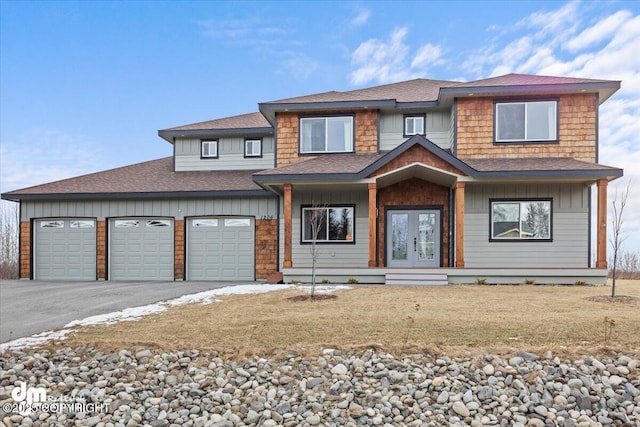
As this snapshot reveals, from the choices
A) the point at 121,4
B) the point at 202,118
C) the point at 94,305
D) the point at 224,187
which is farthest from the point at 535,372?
the point at 202,118

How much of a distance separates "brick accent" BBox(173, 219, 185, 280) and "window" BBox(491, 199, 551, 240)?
9.58 metres

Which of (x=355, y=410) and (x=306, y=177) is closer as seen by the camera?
(x=355, y=410)

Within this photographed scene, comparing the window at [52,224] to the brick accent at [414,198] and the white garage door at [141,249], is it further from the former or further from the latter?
the brick accent at [414,198]

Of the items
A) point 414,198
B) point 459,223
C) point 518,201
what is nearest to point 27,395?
point 459,223

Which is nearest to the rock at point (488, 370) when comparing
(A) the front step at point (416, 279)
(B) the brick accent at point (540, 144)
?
(A) the front step at point (416, 279)

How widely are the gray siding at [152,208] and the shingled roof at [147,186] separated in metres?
0.31

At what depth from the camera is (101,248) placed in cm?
1497

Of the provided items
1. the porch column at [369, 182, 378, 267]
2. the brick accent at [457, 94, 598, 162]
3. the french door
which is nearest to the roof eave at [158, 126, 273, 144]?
the porch column at [369, 182, 378, 267]

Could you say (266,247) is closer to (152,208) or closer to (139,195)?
(152,208)

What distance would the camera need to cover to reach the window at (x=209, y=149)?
646 inches

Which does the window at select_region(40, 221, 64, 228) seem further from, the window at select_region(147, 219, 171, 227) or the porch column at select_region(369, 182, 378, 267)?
the porch column at select_region(369, 182, 378, 267)

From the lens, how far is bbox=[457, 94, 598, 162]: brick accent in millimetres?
12992

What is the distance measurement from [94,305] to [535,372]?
7.96 metres

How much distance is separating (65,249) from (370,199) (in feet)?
34.2
